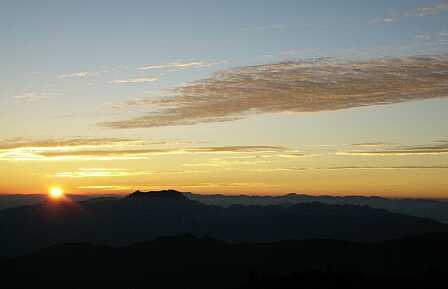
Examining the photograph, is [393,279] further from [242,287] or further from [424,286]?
[242,287]

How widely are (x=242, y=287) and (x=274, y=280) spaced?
895cm

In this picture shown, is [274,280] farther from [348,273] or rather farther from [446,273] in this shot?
[446,273]

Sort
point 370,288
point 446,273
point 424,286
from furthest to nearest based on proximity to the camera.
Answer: point 446,273
point 424,286
point 370,288

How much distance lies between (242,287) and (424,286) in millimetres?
43541

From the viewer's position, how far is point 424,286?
420 feet

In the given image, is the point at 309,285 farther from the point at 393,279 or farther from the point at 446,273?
the point at 446,273

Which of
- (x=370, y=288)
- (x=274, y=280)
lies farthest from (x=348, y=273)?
(x=274, y=280)

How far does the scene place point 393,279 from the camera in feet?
442

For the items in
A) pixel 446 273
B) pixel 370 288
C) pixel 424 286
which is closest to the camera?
pixel 370 288

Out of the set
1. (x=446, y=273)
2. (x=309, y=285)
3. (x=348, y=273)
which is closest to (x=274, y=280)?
(x=309, y=285)

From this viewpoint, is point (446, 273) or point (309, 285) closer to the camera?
point (309, 285)

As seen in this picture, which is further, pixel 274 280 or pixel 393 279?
pixel 393 279

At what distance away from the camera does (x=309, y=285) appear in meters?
121

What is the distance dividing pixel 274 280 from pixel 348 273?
2002cm
